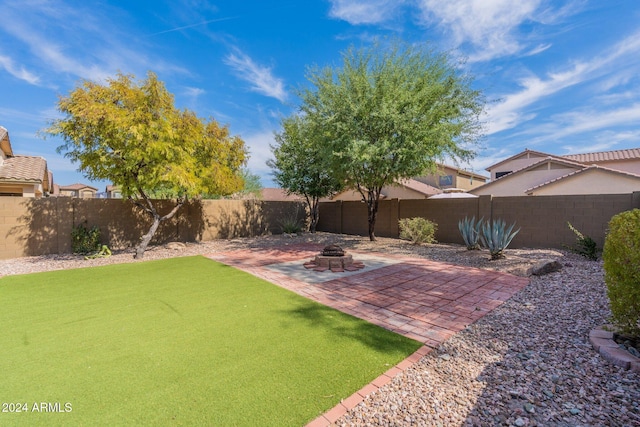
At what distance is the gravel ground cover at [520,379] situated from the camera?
6.81ft

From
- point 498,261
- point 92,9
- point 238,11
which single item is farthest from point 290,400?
point 238,11

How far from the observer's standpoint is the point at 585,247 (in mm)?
7238

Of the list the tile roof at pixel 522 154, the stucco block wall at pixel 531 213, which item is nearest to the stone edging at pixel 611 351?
the stucco block wall at pixel 531 213

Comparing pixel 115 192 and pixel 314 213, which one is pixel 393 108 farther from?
pixel 115 192

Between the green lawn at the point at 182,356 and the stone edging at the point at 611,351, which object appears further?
the stone edging at the point at 611,351

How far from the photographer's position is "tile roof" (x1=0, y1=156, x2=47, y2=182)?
10742mm

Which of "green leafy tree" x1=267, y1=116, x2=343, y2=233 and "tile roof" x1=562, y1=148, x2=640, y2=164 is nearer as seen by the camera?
"green leafy tree" x1=267, y1=116, x2=343, y2=233

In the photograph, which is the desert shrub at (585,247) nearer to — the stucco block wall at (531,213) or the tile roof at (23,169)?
the stucco block wall at (531,213)

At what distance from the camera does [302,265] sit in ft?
24.8

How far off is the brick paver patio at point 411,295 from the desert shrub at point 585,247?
284 cm

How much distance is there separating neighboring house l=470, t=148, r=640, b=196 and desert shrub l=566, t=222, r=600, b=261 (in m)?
10.2

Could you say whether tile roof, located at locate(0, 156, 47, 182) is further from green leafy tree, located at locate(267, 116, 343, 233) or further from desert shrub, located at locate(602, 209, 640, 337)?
desert shrub, located at locate(602, 209, 640, 337)

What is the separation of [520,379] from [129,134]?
9730 mm

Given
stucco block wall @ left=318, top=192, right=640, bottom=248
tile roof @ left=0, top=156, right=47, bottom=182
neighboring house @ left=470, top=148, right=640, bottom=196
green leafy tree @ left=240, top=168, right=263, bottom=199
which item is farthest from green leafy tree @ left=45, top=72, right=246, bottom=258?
green leafy tree @ left=240, top=168, right=263, bottom=199
